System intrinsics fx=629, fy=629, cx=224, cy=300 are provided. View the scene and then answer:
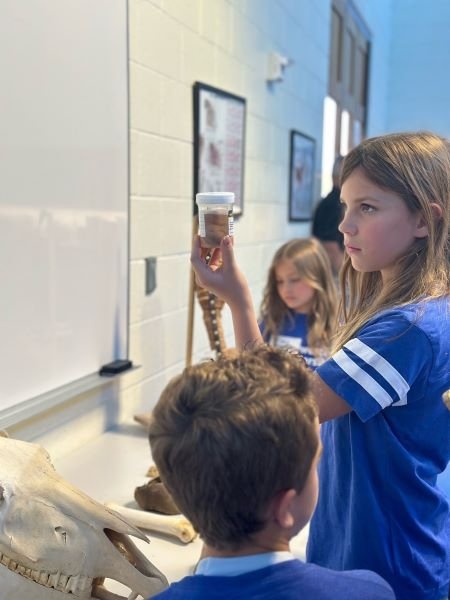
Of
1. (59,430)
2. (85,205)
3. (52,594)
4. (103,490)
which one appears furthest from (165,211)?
(52,594)

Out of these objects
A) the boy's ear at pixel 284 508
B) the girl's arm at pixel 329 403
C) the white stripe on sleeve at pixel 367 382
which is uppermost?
the white stripe on sleeve at pixel 367 382

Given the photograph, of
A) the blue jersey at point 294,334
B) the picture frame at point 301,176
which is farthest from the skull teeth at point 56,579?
the picture frame at point 301,176

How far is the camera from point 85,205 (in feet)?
5.78

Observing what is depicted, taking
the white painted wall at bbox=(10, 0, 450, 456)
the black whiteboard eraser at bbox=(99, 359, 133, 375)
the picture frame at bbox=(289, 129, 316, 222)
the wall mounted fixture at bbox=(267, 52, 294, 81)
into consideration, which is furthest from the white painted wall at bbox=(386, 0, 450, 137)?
the black whiteboard eraser at bbox=(99, 359, 133, 375)

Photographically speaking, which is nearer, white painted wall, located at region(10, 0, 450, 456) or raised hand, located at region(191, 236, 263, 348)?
raised hand, located at region(191, 236, 263, 348)

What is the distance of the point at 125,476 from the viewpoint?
168cm

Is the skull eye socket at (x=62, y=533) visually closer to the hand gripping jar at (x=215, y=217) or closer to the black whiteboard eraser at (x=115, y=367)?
the hand gripping jar at (x=215, y=217)

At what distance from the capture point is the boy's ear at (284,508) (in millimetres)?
715

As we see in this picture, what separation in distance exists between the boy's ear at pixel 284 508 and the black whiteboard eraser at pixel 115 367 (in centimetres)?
126

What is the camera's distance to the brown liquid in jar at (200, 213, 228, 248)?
46.8 inches

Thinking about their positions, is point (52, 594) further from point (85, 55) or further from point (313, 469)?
point (85, 55)

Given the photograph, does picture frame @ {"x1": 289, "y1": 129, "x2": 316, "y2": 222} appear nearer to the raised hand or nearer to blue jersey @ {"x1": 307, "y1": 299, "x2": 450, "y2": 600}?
the raised hand

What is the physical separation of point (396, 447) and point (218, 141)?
1.94 metres

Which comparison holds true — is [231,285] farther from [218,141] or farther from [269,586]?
[218,141]
